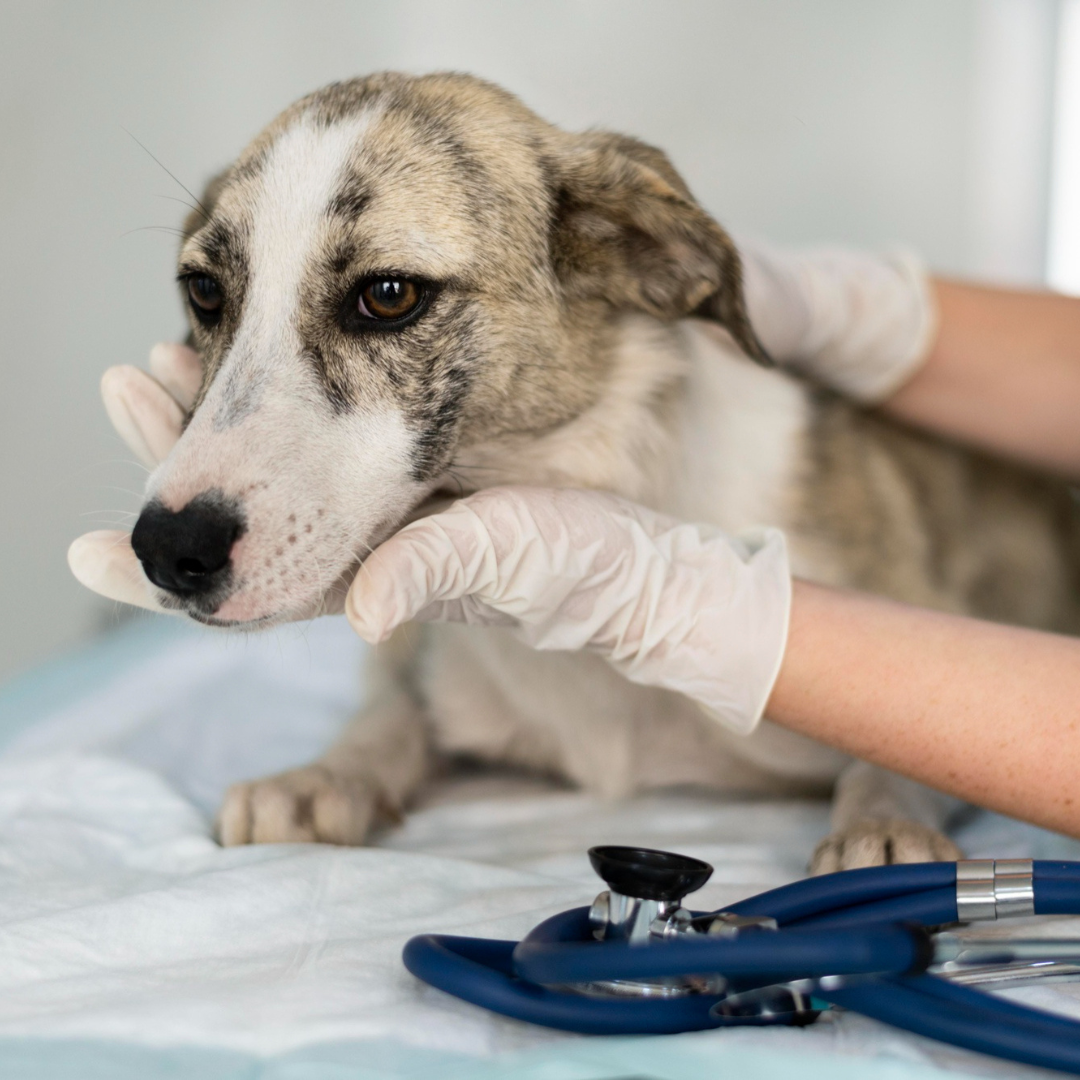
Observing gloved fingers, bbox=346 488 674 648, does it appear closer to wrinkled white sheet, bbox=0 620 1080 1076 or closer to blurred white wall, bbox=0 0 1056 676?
wrinkled white sheet, bbox=0 620 1080 1076

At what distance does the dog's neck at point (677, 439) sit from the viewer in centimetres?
150

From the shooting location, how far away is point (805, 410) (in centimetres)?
187

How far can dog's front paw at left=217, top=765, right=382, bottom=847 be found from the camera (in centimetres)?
142

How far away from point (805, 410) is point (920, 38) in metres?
2.50

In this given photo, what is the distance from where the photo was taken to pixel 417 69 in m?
2.86

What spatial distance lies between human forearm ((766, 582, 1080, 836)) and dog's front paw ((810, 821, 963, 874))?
2.6 inches

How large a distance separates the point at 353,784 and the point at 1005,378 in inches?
54.6

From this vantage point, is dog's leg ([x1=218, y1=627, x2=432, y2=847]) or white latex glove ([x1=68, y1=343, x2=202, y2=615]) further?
dog's leg ([x1=218, y1=627, x2=432, y2=847])

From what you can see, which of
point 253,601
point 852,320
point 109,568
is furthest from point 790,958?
→ point 852,320

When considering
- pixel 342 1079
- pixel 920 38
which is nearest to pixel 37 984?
pixel 342 1079

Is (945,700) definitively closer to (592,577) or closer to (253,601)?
(592,577)

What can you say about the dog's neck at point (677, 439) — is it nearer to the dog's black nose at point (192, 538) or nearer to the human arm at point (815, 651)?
the human arm at point (815, 651)

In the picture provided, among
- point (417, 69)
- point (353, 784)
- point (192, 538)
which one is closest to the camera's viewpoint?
point (192, 538)

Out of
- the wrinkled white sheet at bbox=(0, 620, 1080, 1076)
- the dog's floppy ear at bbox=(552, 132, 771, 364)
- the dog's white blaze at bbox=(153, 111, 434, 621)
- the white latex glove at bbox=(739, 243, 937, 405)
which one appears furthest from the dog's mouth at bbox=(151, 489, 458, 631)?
the white latex glove at bbox=(739, 243, 937, 405)
